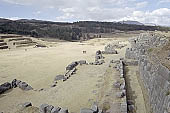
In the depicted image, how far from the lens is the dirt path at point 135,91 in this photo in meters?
11.8

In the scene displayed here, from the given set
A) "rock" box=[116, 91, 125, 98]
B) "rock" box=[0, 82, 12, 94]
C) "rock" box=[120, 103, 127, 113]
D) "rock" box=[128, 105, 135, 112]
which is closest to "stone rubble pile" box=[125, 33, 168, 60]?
"rock" box=[116, 91, 125, 98]

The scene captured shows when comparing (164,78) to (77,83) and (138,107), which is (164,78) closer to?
(138,107)

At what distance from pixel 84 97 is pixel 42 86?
5309 millimetres

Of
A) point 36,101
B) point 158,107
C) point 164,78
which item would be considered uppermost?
point 164,78

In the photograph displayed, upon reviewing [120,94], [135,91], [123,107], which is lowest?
[135,91]

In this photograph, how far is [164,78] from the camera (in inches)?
364

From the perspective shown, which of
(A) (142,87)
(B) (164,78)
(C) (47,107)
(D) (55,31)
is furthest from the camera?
(D) (55,31)

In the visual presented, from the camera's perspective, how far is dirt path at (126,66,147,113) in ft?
38.6

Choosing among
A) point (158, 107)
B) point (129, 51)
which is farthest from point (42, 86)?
point (129, 51)

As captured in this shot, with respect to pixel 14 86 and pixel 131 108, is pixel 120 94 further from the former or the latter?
pixel 14 86

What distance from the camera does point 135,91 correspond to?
561 inches

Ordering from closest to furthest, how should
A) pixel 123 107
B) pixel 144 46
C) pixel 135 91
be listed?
1. pixel 123 107
2. pixel 135 91
3. pixel 144 46

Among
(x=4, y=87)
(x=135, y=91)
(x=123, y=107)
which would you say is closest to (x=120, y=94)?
(x=123, y=107)

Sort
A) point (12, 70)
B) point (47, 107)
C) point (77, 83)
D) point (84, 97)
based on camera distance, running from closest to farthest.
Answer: point (47, 107), point (84, 97), point (77, 83), point (12, 70)
